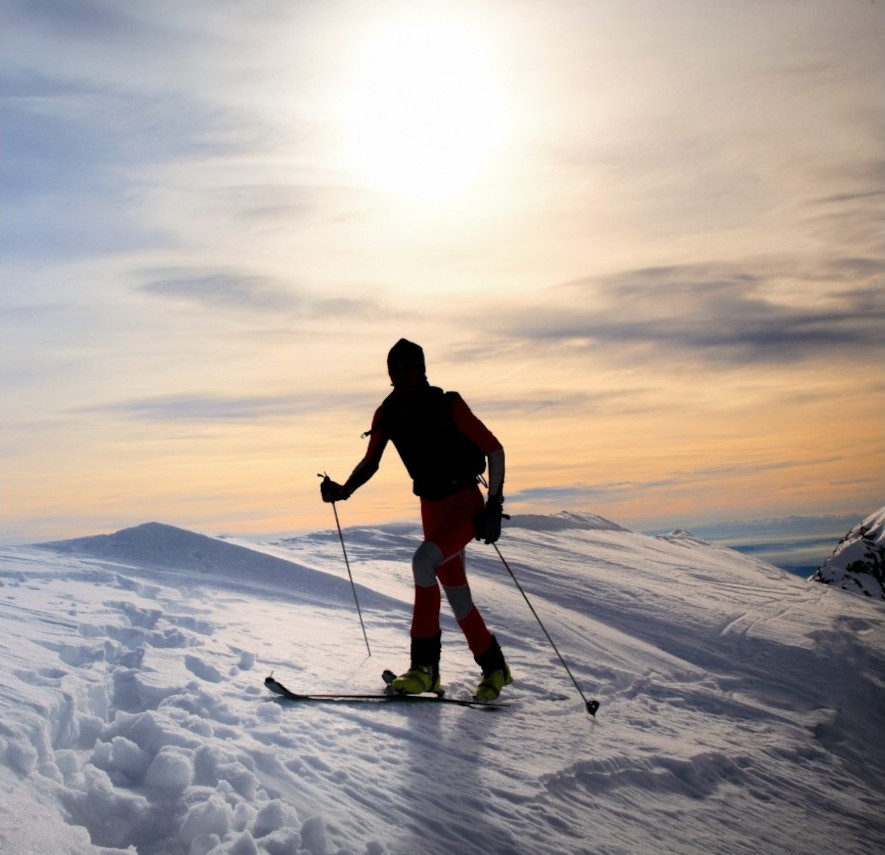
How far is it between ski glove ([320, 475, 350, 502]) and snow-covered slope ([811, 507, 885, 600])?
3984 cm

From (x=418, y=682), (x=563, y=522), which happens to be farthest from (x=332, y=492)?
(x=563, y=522)

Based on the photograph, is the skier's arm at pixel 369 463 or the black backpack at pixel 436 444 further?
the skier's arm at pixel 369 463

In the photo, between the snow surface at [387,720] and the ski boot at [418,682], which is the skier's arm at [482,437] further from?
the snow surface at [387,720]

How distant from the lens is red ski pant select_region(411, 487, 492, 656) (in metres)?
6.62

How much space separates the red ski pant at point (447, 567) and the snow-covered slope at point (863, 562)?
130 feet

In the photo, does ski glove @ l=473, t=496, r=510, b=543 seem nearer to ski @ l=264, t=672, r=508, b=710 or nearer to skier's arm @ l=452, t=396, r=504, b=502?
skier's arm @ l=452, t=396, r=504, b=502

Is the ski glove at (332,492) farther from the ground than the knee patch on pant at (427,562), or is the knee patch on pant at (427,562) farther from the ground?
the ski glove at (332,492)

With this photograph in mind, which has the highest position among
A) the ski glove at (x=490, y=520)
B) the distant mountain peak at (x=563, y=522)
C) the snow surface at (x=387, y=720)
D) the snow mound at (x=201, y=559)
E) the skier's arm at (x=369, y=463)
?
the skier's arm at (x=369, y=463)

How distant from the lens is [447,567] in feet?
21.9

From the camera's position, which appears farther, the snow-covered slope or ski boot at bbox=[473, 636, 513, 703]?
the snow-covered slope

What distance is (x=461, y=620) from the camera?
6.78 metres

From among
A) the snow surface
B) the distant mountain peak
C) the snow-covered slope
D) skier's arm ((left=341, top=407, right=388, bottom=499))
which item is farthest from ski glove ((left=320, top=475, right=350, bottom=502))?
the snow-covered slope

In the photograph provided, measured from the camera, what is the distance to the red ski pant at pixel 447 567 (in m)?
6.62

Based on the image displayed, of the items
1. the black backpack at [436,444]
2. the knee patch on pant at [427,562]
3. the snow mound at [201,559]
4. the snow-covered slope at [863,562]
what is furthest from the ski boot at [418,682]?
the snow-covered slope at [863,562]
